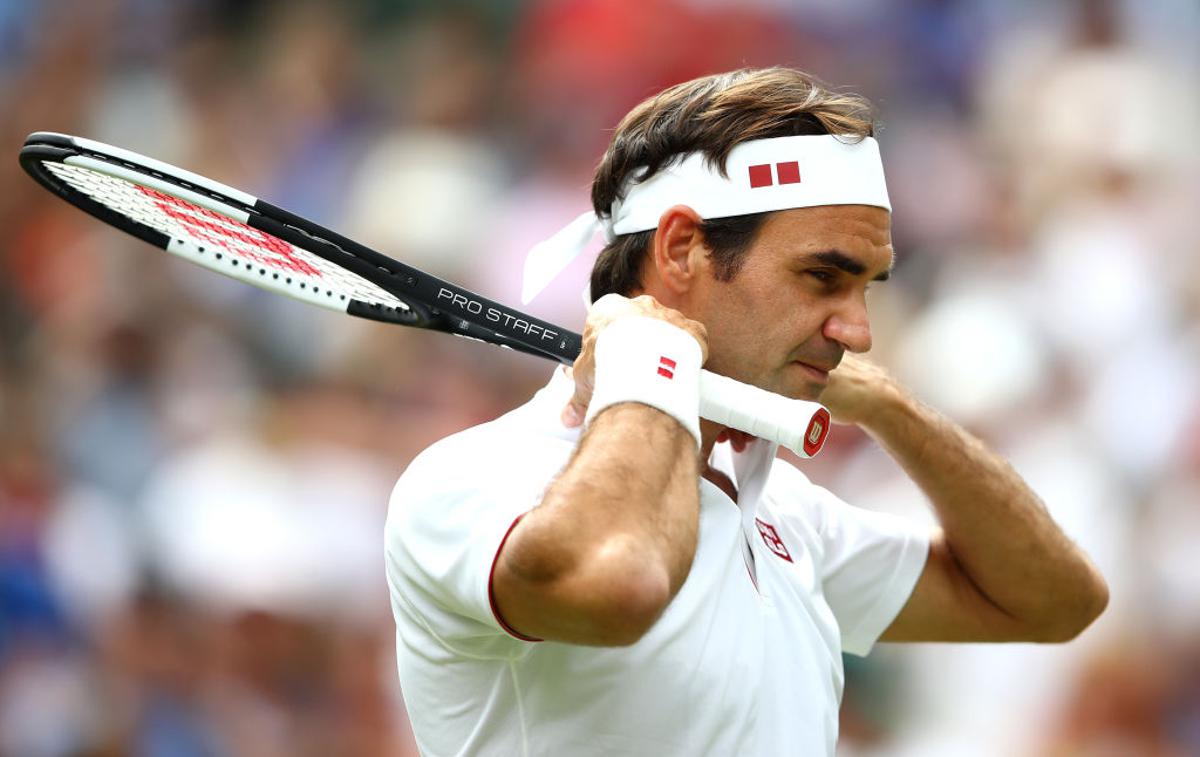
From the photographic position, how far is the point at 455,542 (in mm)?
2887

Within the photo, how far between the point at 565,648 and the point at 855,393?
3.79 ft

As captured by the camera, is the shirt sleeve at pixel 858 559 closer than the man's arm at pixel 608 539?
No

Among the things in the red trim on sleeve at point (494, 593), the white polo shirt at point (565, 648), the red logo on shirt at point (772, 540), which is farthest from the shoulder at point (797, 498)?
the red trim on sleeve at point (494, 593)

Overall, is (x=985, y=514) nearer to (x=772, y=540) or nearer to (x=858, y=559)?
(x=858, y=559)

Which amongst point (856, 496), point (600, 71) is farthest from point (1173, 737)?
point (600, 71)

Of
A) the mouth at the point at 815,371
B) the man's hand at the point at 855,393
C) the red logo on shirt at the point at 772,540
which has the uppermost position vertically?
the man's hand at the point at 855,393

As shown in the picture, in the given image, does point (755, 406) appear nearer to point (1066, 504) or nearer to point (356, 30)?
point (1066, 504)

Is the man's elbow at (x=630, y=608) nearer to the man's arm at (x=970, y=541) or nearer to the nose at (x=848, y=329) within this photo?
the nose at (x=848, y=329)

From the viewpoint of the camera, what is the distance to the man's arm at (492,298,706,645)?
265 cm

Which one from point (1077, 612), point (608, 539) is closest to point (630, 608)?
point (608, 539)

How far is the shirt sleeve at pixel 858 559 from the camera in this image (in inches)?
150

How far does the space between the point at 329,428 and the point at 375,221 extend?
3.98 ft

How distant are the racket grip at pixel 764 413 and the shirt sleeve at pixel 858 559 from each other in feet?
2.22

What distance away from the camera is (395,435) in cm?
729
